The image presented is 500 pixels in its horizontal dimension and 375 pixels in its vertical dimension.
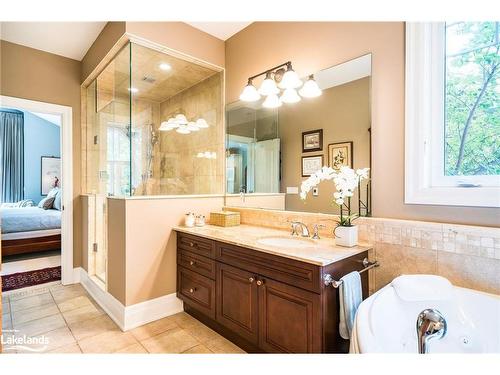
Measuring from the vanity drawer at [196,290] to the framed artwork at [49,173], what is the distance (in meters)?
6.44

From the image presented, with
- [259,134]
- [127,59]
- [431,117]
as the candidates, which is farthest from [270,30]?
[431,117]

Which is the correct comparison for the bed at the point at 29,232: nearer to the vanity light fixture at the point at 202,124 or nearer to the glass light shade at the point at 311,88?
the vanity light fixture at the point at 202,124

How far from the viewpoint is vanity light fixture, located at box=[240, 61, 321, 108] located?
2.04 metres

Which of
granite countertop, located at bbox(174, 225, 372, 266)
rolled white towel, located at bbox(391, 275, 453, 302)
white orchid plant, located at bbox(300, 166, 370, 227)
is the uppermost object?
white orchid plant, located at bbox(300, 166, 370, 227)

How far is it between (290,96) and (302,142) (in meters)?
0.43

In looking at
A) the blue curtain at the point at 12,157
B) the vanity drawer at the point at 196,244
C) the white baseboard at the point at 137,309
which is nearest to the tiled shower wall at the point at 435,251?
the vanity drawer at the point at 196,244

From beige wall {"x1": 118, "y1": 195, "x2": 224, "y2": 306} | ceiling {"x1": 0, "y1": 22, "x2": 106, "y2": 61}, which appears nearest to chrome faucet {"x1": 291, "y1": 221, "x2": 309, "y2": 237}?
beige wall {"x1": 118, "y1": 195, "x2": 224, "y2": 306}

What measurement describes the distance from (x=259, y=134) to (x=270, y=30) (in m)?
0.96

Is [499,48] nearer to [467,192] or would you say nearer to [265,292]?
[467,192]

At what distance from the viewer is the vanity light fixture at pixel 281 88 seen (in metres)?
2.04

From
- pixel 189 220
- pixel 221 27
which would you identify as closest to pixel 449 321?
pixel 189 220

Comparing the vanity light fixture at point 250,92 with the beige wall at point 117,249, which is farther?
the vanity light fixture at point 250,92

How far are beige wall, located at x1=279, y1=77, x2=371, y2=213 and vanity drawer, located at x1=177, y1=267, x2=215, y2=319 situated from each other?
951 millimetres

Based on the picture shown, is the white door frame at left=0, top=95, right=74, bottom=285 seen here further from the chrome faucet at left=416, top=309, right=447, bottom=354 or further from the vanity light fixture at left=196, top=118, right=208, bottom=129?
the chrome faucet at left=416, top=309, right=447, bottom=354
